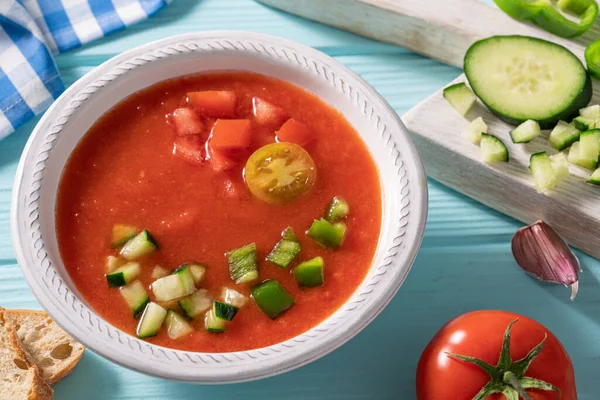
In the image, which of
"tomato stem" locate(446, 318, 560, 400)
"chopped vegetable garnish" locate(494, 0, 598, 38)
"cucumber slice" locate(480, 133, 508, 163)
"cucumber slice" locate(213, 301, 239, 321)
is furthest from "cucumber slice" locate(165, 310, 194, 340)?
"chopped vegetable garnish" locate(494, 0, 598, 38)

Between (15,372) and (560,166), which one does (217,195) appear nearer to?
(15,372)

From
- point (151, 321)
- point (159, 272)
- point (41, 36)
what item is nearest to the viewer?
point (151, 321)

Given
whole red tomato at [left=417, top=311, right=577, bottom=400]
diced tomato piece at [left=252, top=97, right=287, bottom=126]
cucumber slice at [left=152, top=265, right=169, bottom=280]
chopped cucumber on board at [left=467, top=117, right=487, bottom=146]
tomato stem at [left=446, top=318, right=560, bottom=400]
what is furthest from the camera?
chopped cucumber on board at [left=467, top=117, right=487, bottom=146]

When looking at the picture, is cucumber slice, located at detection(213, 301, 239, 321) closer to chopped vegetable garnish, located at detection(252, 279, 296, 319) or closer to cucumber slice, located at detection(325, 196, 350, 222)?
chopped vegetable garnish, located at detection(252, 279, 296, 319)

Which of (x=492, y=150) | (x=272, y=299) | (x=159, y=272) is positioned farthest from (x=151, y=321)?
(x=492, y=150)

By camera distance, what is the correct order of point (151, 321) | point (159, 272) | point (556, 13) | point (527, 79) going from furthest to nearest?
1. point (556, 13)
2. point (527, 79)
3. point (159, 272)
4. point (151, 321)

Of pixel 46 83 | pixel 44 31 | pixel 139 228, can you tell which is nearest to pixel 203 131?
pixel 139 228

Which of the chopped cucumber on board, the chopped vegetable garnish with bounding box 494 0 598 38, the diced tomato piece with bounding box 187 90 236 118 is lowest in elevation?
the chopped cucumber on board
